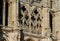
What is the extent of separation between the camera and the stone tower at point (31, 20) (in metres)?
22.2

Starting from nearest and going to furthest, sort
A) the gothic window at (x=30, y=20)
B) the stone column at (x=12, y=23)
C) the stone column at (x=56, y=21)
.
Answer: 1. the stone column at (x=12, y=23)
2. the gothic window at (x=30, y=20)
3. the stone column at (x=56, y=21)

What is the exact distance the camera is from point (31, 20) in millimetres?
24797

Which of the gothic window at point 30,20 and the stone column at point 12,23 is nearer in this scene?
the stone column at point 12,23

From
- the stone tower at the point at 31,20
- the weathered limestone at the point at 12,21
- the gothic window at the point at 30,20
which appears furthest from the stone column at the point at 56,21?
the weathered limestone at the point at 12,21

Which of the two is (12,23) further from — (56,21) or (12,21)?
(56,21)

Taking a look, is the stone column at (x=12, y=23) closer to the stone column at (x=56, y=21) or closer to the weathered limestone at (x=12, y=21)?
the weathered limestone at (x=12, y=21)

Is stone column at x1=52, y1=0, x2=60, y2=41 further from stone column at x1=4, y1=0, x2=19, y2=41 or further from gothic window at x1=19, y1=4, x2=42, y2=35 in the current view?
stone column at x1=4, y1=0, x2=19, y2=41

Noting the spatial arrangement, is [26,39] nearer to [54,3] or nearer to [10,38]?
[10,38]

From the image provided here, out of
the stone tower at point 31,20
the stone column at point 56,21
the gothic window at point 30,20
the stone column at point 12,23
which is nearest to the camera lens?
the stone column at point 12,23

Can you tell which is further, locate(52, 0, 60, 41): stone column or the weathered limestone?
locate(52, 0, 60, 41): stone column

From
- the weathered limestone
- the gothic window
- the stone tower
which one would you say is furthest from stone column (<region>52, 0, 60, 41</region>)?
the weathered limestone

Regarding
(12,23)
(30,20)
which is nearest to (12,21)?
(12,23)

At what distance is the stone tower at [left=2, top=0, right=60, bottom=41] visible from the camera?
22.2m

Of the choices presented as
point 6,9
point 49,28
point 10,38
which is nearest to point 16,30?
point 10,38
